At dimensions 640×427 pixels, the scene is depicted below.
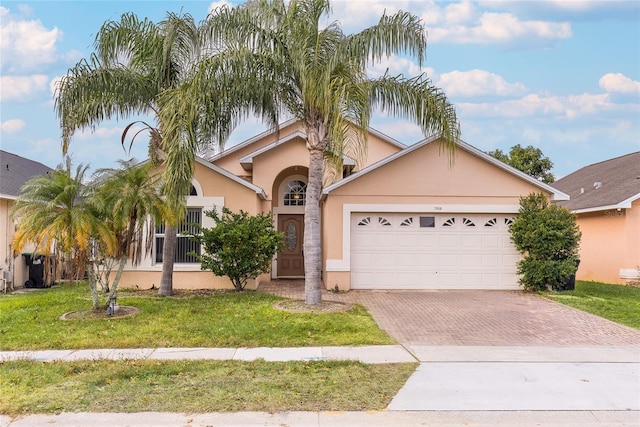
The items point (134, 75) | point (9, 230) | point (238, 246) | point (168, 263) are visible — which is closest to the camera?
point (134, 75)

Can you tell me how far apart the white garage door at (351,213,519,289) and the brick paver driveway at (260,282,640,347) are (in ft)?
1.65

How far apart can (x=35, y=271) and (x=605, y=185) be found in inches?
845

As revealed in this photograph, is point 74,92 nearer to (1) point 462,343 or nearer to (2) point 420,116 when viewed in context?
(2) point 420,116

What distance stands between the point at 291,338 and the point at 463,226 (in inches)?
320

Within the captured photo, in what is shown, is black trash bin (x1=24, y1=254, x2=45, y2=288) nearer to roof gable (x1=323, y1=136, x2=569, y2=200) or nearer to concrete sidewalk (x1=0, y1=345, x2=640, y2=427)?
concrete sidewalk (x1=0, y1=345, x2=640, y2=427)

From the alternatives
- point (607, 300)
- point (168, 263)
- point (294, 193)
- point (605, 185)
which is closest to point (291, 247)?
point (294, 193)

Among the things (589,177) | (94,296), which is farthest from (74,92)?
(589,177)

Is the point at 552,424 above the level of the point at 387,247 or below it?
below

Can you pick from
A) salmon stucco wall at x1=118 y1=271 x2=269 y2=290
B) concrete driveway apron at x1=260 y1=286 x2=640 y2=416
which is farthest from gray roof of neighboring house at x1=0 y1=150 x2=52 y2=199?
concrete driveway apron at x1=260 y1=286 x2=640 y2=416

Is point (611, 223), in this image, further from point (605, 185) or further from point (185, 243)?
point (185, 243)

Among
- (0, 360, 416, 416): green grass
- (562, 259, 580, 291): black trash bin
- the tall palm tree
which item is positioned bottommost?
(0, 360, 416, 416): green grass

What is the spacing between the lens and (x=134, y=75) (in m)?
12.3

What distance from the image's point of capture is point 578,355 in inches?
291

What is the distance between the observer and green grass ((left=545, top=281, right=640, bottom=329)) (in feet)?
34.6
